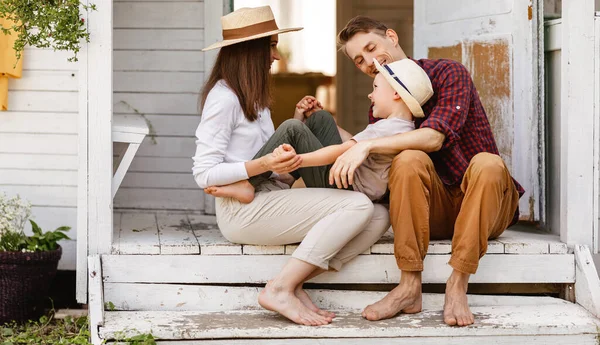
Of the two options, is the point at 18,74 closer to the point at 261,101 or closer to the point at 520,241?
the point at 261,101

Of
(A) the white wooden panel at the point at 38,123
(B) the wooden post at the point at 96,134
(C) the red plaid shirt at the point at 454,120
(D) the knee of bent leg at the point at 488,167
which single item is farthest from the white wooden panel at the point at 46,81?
(D) the knee of bent leg at the point at 488,167

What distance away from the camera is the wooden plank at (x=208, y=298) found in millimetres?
3086

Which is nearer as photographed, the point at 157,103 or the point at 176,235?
the point at 176,235

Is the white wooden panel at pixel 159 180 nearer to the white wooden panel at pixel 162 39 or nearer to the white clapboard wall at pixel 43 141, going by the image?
the white clapboard wall at pixel 43 141

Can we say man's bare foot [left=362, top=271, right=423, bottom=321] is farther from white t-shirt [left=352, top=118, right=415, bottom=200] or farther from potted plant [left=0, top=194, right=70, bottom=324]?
potted plant [left=0, top=194, right=70, bottom=324]

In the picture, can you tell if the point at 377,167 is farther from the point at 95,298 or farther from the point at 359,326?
the point at 95,298

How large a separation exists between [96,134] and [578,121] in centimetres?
198

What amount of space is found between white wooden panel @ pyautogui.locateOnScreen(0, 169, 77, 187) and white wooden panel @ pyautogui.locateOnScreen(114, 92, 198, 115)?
57 centimetres

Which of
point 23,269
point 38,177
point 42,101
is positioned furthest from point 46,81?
point 23,269

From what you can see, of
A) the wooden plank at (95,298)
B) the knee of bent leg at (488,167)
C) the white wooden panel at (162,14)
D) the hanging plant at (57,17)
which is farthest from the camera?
the white wooden panel at (162,14)

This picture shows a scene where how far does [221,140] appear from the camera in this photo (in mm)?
2980

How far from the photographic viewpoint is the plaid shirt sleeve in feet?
9.76

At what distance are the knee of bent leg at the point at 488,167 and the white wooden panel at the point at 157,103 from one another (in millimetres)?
1960

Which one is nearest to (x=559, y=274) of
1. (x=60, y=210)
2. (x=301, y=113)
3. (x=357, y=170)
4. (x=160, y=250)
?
(x=357, y=170)
